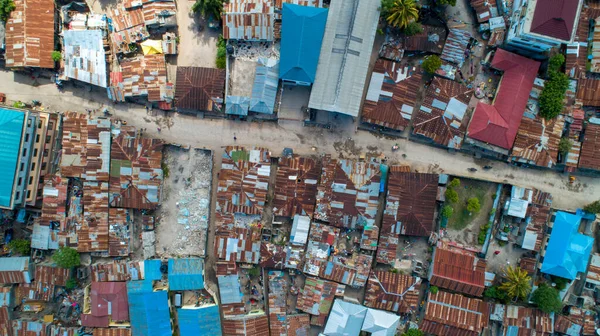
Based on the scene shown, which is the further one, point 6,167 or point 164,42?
point 164,42

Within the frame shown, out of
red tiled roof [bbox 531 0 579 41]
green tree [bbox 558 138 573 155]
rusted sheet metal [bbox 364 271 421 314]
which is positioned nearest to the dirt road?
green tree [bbox 558 138 573 155]

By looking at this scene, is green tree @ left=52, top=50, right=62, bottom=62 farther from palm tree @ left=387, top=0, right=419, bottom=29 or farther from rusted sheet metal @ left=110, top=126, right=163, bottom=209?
palm tree @ left=387, top=0, right=419, bottom=29

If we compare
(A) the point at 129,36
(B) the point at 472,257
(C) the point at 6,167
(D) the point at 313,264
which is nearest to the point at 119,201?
(C) the point at 6,167

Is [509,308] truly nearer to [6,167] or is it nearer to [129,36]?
[129,36]

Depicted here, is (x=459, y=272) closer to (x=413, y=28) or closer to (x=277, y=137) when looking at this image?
(x=277, y=137)

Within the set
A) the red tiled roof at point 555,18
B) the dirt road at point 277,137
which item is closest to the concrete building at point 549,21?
the red tiled roof at point 555,18

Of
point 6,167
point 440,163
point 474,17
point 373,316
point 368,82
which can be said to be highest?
point 474,17

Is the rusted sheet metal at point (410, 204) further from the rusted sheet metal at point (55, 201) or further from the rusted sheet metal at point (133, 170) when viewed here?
the rusted sheet metal at point (55, 201)
